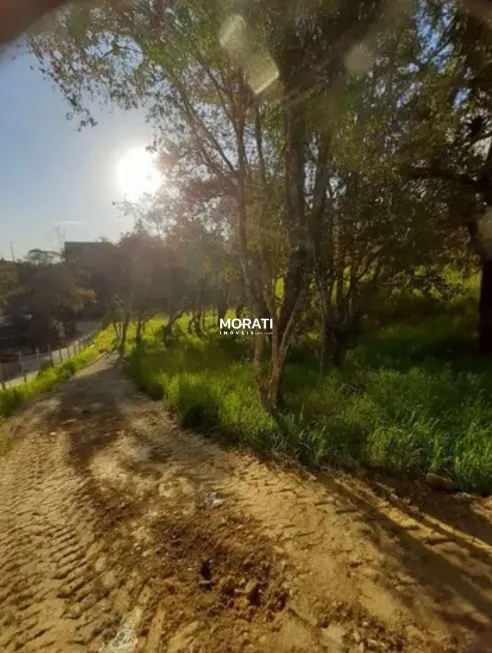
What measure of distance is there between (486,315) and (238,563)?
29.1ft

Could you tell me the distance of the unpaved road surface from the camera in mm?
1929

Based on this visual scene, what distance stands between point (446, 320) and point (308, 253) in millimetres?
8782

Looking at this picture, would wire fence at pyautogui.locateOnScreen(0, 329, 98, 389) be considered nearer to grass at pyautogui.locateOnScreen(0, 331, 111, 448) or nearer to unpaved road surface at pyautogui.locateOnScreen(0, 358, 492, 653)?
grass at pyautogui.locateOnScreen(0, 331, 111, 448)

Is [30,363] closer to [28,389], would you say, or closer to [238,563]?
[28,389]

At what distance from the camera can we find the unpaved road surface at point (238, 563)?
193cm

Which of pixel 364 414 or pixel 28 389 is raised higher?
pixel 364 414

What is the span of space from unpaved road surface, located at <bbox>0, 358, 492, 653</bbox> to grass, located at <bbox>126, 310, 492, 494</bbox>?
12.5 inches

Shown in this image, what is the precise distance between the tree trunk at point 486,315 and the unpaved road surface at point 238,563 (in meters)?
7.29

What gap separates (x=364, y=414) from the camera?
4309 mm

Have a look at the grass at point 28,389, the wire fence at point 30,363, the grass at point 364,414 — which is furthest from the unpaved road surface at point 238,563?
the wire fence at point 30,363

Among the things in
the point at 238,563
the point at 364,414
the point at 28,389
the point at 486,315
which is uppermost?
the point at 486,315

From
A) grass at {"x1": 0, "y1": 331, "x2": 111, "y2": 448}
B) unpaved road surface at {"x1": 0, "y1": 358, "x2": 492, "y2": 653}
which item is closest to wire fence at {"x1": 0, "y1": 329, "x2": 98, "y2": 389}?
grass at {"x1": 0, "y1": 331, "x2": 111, "y2": 448}

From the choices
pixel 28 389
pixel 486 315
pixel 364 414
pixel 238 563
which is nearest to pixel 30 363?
pixel 28 389

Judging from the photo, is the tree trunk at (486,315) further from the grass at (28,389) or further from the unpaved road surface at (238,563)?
the grass at (28,389)
